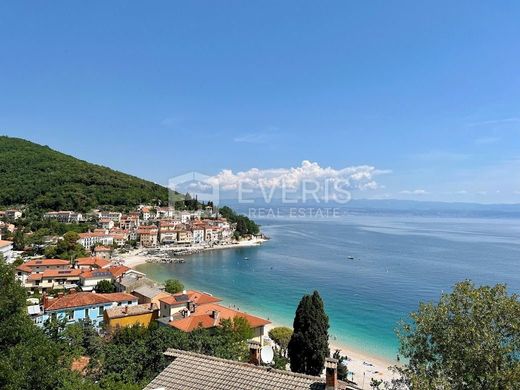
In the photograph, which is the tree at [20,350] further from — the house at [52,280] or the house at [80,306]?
the house at [52,280]

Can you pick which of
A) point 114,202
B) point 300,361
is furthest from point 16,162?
point 300,361

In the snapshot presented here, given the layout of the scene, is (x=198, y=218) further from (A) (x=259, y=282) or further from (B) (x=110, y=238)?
(A) (x=259, y=282)

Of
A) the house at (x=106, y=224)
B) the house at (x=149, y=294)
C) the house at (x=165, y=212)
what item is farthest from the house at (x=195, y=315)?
the house at (x=165, y=212)

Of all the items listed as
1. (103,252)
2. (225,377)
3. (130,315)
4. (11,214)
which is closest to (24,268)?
(103,252)

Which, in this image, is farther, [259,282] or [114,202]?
[114,202]

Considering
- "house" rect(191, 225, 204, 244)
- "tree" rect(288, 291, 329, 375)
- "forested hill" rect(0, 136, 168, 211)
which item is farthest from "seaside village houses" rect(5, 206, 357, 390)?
"forested hill" rect(0, 136, 168, 211)

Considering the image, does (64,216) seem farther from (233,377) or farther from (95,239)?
(233,377)
